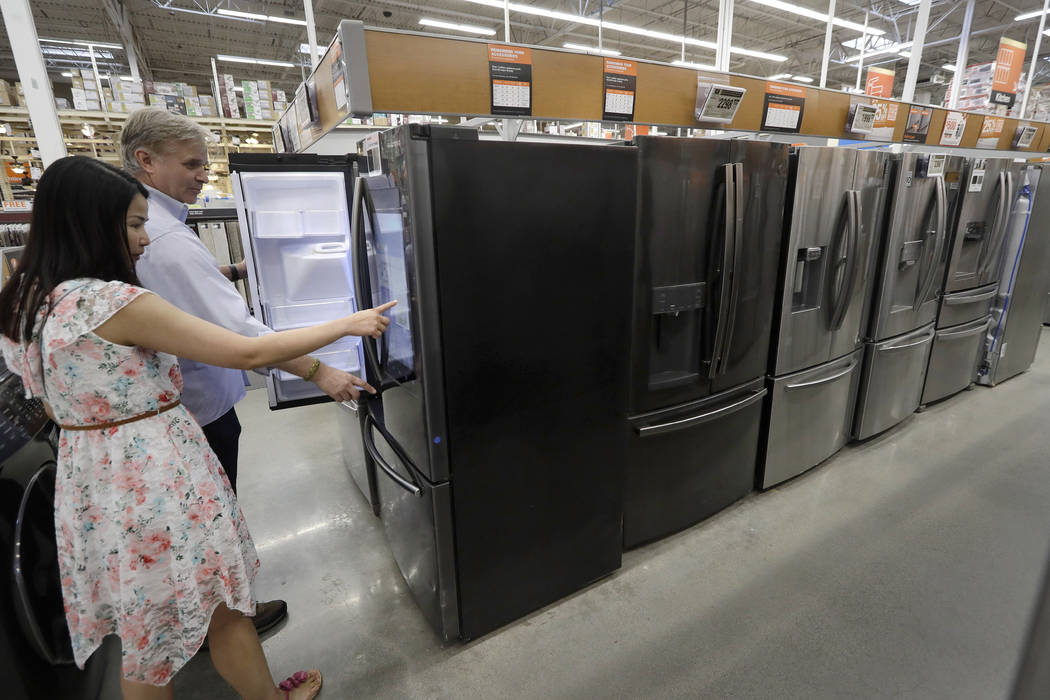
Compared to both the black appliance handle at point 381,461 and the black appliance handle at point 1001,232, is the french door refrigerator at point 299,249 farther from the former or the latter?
the black appliance handle at point 1001,232

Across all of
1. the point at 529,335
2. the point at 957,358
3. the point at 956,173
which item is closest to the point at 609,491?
the point at 529,335

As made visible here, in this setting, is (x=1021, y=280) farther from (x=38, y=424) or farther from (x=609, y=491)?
(x=38, y=424)

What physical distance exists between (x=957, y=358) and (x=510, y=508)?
412 cm

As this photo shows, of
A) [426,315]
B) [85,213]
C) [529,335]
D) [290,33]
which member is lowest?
[529,335]

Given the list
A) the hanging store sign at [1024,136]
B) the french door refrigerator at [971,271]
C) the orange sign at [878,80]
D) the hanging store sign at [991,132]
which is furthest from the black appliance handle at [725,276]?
the hanging store sign at [1024,136]

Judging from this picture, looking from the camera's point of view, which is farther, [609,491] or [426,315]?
[609,491]

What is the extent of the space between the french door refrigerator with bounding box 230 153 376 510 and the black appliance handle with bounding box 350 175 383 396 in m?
0.55

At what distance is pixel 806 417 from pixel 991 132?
15.1 feet

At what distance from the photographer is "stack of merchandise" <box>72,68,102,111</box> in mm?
5820

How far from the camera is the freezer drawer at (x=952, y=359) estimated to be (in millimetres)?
3785

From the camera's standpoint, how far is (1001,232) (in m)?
3.78

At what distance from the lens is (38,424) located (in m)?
1.48

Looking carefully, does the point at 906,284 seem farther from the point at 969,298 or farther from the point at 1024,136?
the point at 1024,136

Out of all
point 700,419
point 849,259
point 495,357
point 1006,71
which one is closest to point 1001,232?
point 849,259
